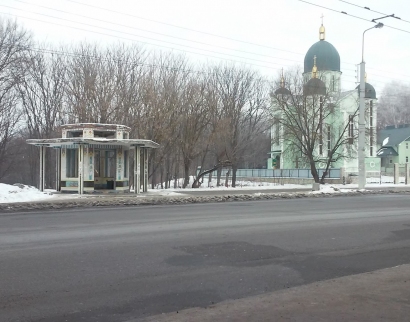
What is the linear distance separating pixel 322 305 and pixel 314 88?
40443 mm

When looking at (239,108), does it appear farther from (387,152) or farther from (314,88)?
(387,152)

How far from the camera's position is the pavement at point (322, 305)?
5086mm

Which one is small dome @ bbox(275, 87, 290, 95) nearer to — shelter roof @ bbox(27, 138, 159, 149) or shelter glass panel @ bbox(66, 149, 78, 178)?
shelter roof @ bbox(27, 138, 159, 149)

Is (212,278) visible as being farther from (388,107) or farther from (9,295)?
(388,107)

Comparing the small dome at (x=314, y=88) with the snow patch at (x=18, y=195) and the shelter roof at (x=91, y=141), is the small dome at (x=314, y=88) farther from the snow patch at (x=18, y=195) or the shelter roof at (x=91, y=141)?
the snow patch at (x=18, y=195)

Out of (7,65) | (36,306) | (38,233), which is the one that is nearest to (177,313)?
(36,306)

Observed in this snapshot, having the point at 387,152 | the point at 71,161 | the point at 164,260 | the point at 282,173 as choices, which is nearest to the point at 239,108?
the point at 282,173

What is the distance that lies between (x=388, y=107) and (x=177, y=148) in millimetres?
81533

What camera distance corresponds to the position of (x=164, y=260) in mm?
8367

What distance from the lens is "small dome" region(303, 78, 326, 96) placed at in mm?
43750

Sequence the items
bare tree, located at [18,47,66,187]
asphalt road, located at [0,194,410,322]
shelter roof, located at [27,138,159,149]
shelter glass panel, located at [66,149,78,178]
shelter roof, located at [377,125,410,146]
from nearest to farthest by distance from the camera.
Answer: asphalt road, located at [0,194,410,322], shelter roof, located at [27,138,159,149], shelter glass panel, located at [66,149,78,178], bare tree, located at [18,47,66,187], shelter roof, located at [377,125,410,146]

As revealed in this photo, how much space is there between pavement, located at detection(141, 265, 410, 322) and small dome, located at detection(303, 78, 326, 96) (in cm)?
3849

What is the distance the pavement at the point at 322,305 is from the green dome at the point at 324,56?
63.1m

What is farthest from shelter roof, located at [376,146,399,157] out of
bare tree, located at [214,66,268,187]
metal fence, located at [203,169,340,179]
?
bare tree, located at [214,66,268,187]
